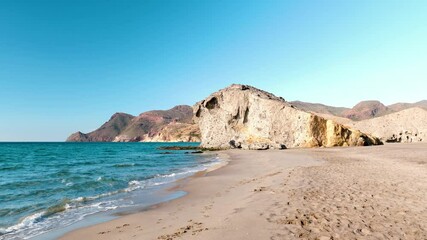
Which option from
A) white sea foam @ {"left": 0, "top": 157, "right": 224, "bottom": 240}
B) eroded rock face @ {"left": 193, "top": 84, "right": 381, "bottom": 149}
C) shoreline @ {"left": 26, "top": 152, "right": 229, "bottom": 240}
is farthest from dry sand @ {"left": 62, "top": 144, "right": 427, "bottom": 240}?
eroded rock face @ {"left": 193, "top": 84, "right": 381, "bottom": 149}

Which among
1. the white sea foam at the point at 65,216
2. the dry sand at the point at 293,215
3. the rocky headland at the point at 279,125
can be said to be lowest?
the white sea foam at the point at 65,216

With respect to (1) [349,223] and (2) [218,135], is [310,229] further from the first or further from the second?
(2) [218,135]

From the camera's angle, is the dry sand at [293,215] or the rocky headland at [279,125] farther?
the rocky headland at [279,125]

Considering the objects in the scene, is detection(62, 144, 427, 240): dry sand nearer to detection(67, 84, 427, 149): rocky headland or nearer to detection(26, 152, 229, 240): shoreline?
detection(26, 152, 229, 240): shoreline

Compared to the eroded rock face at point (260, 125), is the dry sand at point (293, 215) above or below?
below

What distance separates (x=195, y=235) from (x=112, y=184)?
13.8m

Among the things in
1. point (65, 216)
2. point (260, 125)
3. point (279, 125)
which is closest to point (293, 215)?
A: point (65, 216)

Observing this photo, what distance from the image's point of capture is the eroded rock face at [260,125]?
2007 inches

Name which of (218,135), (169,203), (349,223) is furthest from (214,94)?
(349,223)

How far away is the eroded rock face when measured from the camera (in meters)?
51.0

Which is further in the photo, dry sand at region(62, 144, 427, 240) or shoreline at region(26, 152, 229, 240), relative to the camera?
shoreline at region(26, 152, 229, 240)

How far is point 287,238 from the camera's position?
6117mm

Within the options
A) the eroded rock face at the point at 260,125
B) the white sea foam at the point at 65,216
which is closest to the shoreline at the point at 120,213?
the white sea foam at the point at 65,216

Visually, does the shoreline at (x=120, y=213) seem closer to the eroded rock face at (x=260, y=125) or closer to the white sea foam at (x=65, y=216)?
the white sea foam at (x=65, y=216)
